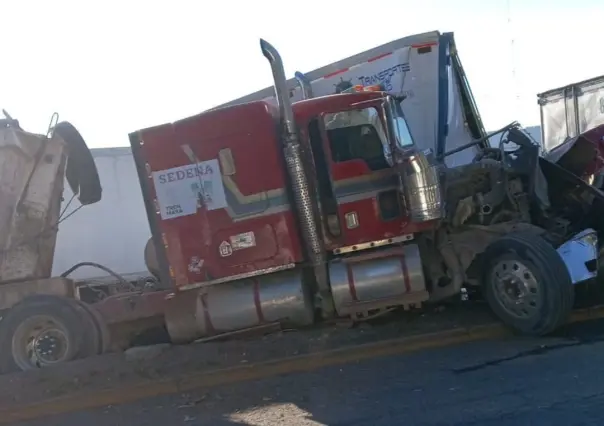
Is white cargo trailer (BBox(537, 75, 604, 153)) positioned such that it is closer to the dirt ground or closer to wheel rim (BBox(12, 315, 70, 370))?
the dirt ground

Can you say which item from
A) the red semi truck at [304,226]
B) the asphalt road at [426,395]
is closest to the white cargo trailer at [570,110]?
the red semi truck at [304,226]

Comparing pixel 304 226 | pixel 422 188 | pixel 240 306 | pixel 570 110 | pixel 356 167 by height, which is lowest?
pixel 240 306

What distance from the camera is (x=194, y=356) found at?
7.99 meters

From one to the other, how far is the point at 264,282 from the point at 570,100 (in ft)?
33.7

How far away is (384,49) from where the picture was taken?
428 inches

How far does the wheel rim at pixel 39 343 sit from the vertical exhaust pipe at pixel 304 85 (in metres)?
5.03

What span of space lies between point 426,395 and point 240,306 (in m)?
2.83

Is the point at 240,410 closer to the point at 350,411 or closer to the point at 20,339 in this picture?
the point at 350,411

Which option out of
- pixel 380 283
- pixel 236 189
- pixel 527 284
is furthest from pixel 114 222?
pixel 527 284

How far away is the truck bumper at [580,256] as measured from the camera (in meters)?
7.77

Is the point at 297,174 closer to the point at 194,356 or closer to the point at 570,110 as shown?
the point at 194,356

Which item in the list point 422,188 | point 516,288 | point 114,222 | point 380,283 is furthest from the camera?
point 114,222

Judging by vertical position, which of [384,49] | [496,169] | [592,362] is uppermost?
[384,49]

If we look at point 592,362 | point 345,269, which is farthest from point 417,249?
point 592,362
